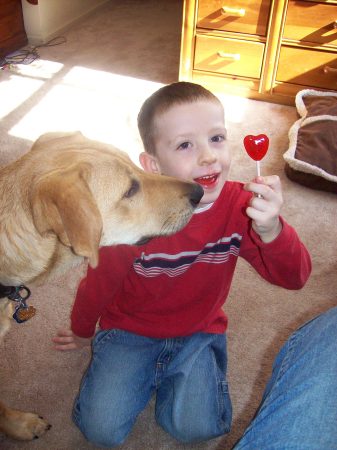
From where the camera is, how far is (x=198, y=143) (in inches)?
48.3

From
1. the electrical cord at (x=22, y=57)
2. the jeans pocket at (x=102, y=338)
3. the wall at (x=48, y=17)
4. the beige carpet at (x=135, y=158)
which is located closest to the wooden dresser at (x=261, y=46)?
the beige carpet at (x=135, y=158)

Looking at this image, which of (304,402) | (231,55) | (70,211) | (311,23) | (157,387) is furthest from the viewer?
(231,55)

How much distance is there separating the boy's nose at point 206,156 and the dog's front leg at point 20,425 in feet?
3.20

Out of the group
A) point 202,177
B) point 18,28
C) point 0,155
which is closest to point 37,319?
point 202,177

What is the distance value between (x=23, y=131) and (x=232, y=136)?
137 centimetres

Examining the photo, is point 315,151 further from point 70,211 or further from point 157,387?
point 70,211

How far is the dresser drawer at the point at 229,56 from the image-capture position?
3.12 metres

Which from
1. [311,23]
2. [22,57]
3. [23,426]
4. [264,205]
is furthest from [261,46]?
[23,426]

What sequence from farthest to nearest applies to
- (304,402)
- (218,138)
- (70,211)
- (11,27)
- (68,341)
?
(11,27) → (68,341) → (218,138) → (70,211) → (304,402)

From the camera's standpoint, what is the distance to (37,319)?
1.78 meters

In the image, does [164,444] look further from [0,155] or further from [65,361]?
[0,155]

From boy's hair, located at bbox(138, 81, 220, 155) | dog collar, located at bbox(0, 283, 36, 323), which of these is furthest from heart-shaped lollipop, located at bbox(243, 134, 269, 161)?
dog collar, located at bbox(0, 283, 36, 323)

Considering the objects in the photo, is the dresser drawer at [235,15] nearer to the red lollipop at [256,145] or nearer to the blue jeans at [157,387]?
the red lollipop at [256,145]

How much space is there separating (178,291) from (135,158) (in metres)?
1.43
